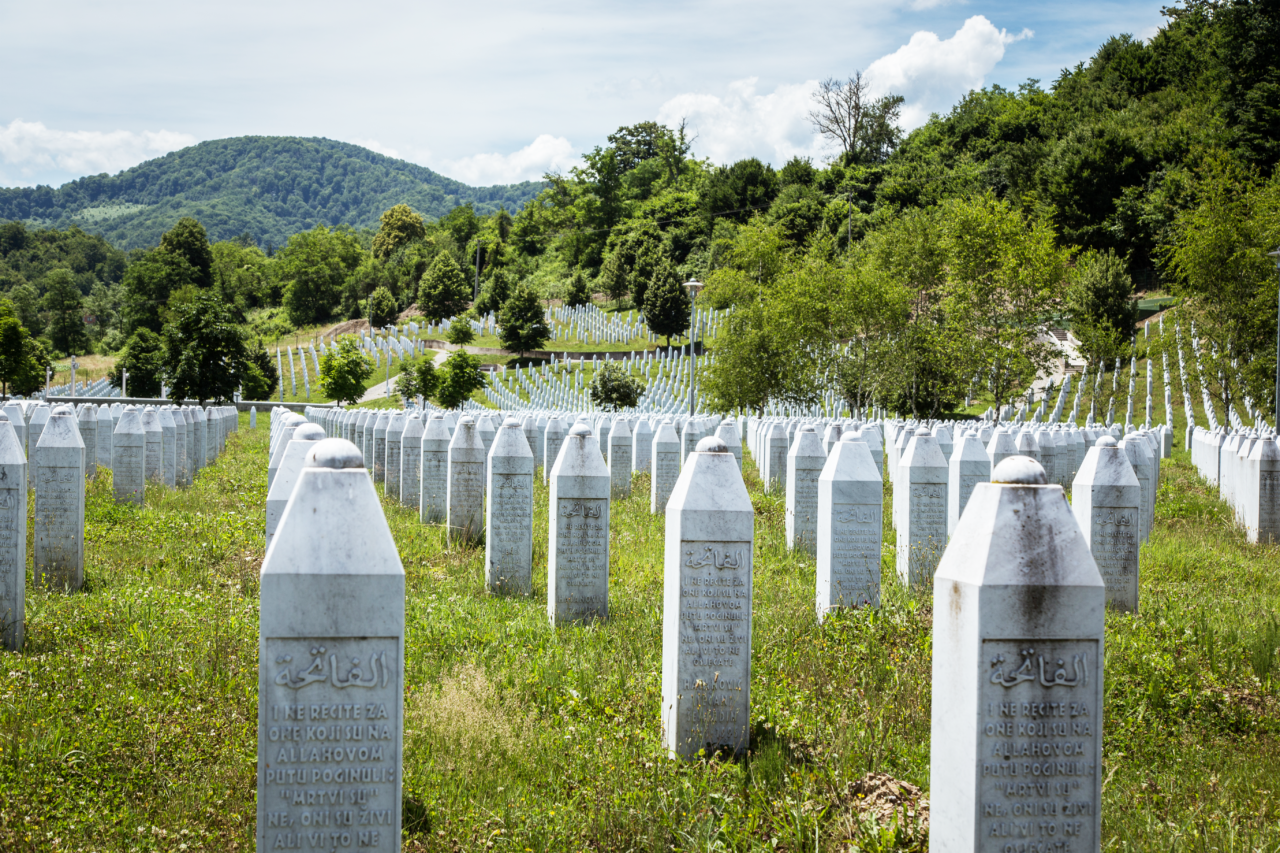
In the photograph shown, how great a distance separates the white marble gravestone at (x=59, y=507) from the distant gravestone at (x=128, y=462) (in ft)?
16.9

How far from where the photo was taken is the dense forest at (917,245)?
3825cm

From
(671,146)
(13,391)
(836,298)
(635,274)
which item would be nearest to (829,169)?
(635,274)

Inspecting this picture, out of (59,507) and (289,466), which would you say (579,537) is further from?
(59,507)

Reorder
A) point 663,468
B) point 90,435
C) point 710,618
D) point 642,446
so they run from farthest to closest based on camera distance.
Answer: point 642,446 → point 90,435 → point 663,468 → point 710,618

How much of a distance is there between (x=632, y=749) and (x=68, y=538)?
21.6 ft

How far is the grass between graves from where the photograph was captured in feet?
13.4

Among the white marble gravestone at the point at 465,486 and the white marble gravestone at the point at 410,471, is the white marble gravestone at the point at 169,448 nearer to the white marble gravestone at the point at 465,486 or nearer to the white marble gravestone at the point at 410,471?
the white marble gravestone at the point at 410,471

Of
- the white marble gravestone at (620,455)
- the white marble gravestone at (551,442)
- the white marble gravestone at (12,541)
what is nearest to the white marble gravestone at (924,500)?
the white marble gravestone at (12,541)

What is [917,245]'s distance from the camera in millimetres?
45250

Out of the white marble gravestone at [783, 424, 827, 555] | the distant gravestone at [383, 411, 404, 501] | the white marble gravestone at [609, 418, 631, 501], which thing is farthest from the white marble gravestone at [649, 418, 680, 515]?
the distant gravestone at [383, 411, 404, 501]

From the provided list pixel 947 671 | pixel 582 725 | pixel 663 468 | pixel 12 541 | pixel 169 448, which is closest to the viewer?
pixel 947 671

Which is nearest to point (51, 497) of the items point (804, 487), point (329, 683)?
point (329, 683)

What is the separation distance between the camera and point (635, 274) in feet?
258

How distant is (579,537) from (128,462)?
9.29 metres
